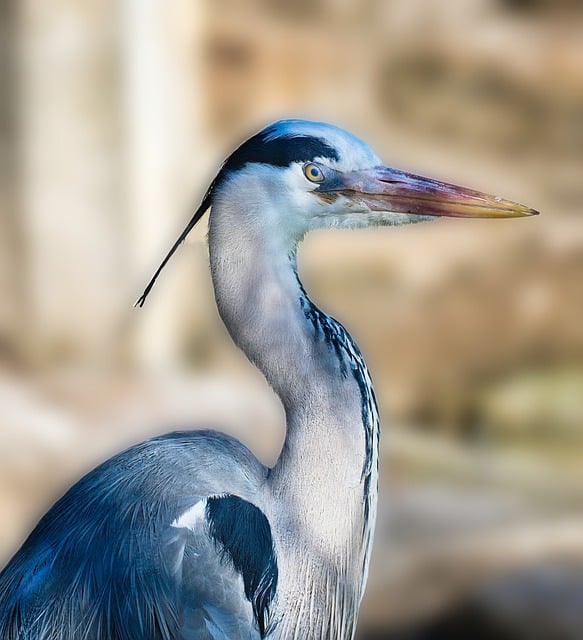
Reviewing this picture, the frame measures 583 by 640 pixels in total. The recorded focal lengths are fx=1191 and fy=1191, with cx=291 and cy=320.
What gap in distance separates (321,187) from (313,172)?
0.02 metres

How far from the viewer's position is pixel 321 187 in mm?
1651

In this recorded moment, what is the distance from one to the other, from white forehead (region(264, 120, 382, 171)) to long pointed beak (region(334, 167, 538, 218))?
0.05 feet

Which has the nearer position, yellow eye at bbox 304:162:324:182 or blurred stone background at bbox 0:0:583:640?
yellow eye at bbox 304:162:324:182

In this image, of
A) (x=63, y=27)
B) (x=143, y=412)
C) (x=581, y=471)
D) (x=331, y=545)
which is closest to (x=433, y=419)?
(x=581, y=471)

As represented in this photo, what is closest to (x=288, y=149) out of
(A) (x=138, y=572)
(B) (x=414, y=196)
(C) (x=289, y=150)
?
(C) (x=289, y=150)

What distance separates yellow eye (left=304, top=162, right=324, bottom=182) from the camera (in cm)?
165

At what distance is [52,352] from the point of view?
467cm

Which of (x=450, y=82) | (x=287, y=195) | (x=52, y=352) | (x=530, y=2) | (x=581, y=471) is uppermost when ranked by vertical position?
(x=287, y=195)

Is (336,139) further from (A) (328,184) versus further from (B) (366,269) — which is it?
(B) (366,269)

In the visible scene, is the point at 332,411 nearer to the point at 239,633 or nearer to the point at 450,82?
the point at 239,633

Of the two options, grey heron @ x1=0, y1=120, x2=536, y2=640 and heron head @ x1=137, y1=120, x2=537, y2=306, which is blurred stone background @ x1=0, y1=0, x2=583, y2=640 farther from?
heron head @ x1=137, y1=120, x2=537, y2=306

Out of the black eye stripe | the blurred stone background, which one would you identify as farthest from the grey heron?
the blurred stone background

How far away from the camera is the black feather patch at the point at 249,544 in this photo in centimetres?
160

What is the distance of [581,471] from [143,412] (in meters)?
2.41
